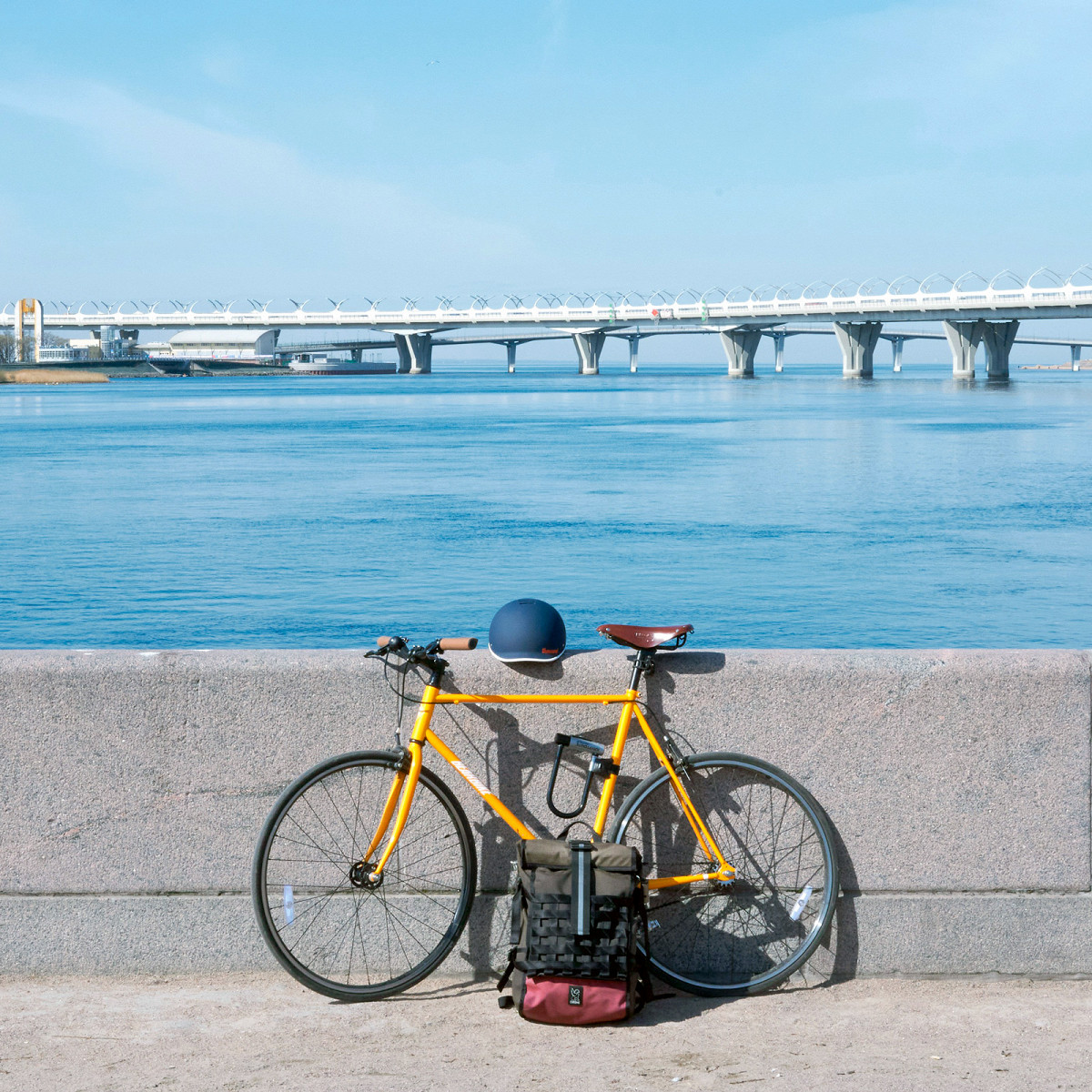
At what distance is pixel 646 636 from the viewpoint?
495cm

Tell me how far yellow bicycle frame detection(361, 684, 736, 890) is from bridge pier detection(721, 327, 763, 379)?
144717 mm

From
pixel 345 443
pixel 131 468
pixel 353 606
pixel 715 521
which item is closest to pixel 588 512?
pixel 715 521

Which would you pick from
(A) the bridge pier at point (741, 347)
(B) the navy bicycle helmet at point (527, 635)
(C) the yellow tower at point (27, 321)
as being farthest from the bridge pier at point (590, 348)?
(B) the navy bicycle helmet at point (527, 635)

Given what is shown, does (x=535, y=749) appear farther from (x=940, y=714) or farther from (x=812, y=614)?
(x=812, y=614)

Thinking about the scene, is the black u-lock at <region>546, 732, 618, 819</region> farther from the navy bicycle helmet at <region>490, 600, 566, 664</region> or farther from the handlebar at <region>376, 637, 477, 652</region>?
the handlebar at <region>376, 637, 477, 652</region>

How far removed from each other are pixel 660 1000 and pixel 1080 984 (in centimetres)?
149

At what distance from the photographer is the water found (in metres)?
22.5

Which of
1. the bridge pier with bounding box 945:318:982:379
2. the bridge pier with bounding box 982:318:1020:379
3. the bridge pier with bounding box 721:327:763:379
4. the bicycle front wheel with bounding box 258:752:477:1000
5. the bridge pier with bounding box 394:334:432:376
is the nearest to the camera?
the bicycle front wheel with bounding box 258:752:477:1000

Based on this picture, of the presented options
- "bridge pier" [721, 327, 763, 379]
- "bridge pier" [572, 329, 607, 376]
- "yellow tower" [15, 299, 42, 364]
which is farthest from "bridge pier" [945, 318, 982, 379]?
"yellow tower" [15, 299, 42, 364]

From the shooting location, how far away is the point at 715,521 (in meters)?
34.5

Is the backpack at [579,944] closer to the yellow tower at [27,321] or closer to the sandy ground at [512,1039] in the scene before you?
the sandy ground at [512,1039]

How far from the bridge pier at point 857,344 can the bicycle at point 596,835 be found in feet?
447

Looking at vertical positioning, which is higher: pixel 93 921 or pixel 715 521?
pixel 715 521

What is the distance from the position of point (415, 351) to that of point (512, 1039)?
18153 cm
